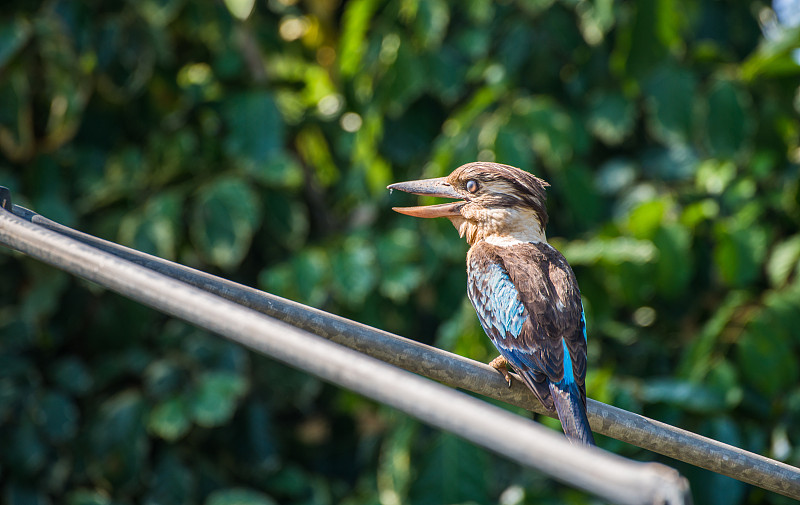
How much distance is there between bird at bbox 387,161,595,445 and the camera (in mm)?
2213

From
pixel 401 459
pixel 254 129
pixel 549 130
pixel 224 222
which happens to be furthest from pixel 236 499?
pixel 549 130

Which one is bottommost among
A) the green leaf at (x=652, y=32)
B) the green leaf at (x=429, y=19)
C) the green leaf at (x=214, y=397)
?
the green leaf at (x=214, y=397)

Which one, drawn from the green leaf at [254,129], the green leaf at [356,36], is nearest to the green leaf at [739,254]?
the green leaf at [356,36]

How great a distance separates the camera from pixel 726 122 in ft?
11.6

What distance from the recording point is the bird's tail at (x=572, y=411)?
80.3 inches

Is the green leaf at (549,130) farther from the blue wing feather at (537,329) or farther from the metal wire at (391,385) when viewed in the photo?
the metal wire at (391,385)

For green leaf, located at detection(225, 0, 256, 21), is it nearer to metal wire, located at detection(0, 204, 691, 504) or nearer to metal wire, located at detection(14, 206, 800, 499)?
metal wire, located at detection(14, 206, 800, 499)

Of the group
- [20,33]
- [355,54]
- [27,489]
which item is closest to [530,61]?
[355,54]

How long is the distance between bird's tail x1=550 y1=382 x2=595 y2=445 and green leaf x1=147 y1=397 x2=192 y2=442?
6.91ft

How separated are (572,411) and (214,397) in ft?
7.04

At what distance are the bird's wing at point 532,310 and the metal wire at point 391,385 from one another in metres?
1.21

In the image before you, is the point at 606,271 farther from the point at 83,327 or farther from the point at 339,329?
the point at 83,327

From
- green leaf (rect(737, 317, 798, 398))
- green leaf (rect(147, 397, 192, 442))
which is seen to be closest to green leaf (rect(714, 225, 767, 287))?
green leaf (rect(737, 317, 798, 398))

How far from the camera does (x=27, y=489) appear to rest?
3889mm
